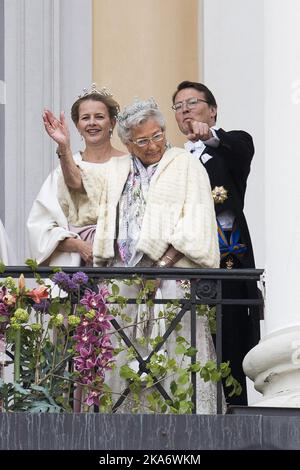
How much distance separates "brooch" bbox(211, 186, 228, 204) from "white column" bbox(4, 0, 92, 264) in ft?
8.56

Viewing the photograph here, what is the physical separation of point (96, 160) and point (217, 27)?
282 centimetres

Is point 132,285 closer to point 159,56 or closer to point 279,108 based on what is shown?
point 279,108

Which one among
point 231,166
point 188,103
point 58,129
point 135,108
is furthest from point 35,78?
point 135,108

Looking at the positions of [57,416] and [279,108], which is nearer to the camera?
[57,416]

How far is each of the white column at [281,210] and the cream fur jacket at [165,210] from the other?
2.53ft

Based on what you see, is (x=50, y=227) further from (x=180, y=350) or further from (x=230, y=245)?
(x=180, y=350)

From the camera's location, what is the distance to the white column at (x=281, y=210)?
12922 mm

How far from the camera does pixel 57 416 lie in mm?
12164

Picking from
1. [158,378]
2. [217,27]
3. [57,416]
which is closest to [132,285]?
[158,378]

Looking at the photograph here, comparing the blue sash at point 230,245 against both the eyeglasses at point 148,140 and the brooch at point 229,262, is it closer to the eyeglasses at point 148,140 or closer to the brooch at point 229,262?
the brooch at point 229,262

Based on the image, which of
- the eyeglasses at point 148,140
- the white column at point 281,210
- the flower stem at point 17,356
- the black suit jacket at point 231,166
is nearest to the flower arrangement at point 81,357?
the flower stem at point 17,356
